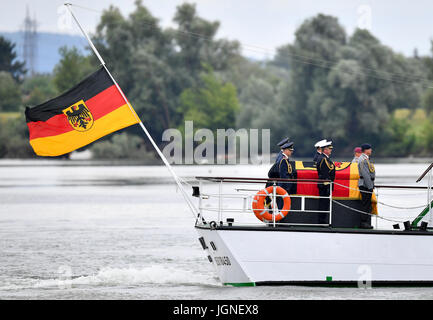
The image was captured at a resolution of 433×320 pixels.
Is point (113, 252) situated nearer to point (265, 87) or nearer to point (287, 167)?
point (287, 167)

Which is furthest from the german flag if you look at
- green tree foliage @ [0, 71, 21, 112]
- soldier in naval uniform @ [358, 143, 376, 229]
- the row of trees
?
green tree foliage @ [0, 71, 21, 112]

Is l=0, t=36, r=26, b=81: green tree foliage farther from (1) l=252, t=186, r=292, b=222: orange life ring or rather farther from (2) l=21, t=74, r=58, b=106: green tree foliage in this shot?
(1) l=252, t=186, r=292, b=222: orange life ring

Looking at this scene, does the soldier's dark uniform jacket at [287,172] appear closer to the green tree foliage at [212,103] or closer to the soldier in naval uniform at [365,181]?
the soldier in naval uniform at [365,181]

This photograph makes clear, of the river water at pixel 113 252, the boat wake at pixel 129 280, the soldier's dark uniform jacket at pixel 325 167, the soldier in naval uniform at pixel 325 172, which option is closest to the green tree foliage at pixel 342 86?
the river water at pixel 113 252

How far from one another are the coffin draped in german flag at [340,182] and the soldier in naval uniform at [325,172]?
166 millimetres

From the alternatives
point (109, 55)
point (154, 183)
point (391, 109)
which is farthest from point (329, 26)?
point (154, 183)

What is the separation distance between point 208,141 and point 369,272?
8779 cm

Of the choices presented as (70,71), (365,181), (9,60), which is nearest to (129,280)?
(365,181)

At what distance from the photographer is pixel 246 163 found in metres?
95.5

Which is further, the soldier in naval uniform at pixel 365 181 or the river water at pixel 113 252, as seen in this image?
the river water at pixel 113 252

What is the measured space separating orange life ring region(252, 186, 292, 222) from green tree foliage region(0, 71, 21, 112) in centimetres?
10133

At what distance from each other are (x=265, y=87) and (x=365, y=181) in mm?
89181

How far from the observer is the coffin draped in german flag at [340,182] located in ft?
51.4
